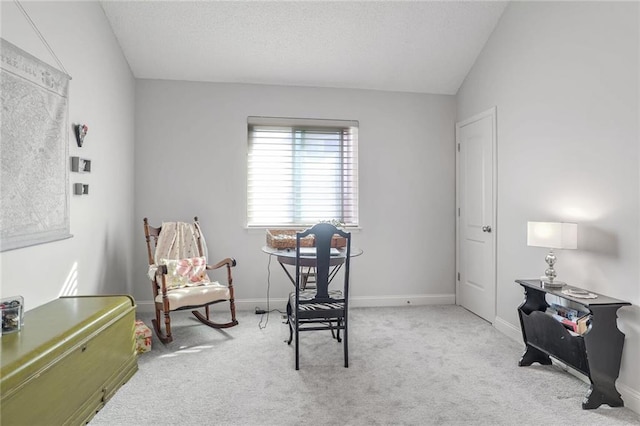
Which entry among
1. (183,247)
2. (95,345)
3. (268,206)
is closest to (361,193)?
(268,206)

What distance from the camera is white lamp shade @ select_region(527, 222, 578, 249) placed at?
2.54m

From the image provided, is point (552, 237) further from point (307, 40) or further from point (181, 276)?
point (181, 276)

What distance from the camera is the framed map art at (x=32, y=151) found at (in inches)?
76.5

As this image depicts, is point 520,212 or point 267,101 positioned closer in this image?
point 520,212

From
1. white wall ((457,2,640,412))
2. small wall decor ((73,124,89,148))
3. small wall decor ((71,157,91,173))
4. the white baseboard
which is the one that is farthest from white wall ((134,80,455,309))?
small wall decor ((73,124,89,148))

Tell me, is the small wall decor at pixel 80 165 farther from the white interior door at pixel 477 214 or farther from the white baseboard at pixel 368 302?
the white interior door at pixel 477 214

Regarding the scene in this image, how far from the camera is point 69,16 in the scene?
2.63 metres

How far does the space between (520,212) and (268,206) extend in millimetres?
2548

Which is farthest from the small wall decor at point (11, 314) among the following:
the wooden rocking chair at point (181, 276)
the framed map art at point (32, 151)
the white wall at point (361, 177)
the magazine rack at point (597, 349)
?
the magazine rack at point (597, 349)

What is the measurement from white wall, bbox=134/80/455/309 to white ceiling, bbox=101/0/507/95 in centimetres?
21

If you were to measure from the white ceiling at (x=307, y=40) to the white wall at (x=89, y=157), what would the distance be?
0.38 meters

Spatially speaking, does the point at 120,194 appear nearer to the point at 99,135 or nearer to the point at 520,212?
the point at 99,135

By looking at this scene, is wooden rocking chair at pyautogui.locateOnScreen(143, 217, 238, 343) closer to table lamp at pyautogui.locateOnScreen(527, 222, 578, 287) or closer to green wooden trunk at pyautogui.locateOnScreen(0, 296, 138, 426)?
green wooden trunk at pyautogui.locateOnScreen(0, 296, 138, 426)

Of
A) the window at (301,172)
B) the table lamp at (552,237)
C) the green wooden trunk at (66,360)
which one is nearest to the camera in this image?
the green wooden trunk at (66,360)
